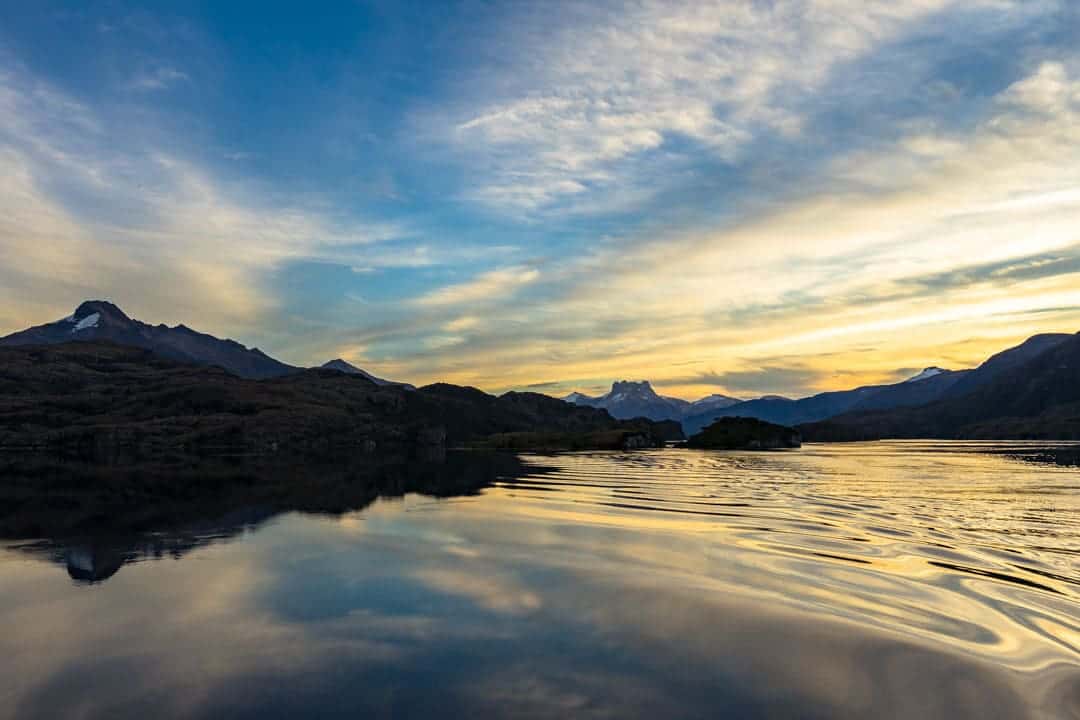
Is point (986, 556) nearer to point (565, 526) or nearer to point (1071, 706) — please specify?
point (1071, 706)

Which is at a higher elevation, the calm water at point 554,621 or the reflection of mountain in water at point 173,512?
the reflection of mountain in water at point 173,512

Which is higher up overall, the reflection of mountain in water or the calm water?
the reflection of mountain in water

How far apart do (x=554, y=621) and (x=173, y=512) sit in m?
41.4

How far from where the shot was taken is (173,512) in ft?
164

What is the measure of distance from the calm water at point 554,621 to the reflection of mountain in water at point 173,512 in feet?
1.70

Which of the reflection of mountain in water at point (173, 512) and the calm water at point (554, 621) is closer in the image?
the calm water at point (554, 621)

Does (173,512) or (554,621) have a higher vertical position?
(173,512)

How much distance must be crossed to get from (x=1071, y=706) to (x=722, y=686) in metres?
7.56

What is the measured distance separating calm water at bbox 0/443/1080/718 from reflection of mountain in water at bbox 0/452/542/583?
519 millimetres

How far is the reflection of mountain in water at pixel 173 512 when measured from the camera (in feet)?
109

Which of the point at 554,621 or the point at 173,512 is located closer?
the point at 554,621

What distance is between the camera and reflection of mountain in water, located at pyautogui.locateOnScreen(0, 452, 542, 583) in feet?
109

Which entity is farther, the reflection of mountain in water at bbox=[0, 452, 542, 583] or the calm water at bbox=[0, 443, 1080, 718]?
the reflection of mountain in water at bbox=[0, 452, 542, 583]

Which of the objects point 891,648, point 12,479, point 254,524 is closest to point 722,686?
point 891,648
